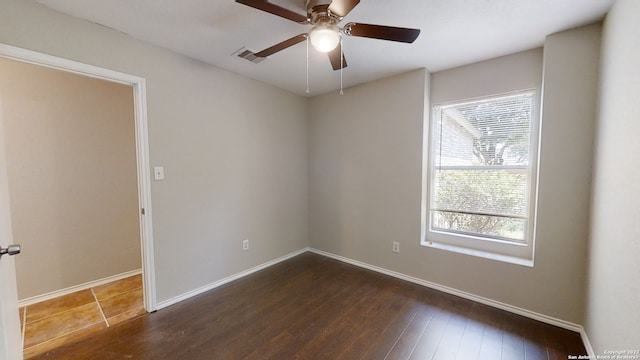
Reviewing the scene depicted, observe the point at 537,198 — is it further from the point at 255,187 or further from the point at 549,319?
the point at 255,187

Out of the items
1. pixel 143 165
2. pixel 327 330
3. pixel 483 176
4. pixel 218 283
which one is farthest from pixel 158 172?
pixel 483 176

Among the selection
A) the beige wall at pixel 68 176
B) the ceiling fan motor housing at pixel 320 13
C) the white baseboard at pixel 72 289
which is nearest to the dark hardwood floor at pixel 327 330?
the white baseboard at pixel 72 289

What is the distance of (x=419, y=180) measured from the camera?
2730mm

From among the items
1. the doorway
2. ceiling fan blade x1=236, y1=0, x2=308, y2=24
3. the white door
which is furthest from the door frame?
ceiling fan blade x1=236, y1=0, x2=308, y2=24

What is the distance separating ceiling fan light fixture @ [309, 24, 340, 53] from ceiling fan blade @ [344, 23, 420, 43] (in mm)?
76

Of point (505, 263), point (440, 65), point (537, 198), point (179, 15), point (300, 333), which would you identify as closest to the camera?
point (179, 15)

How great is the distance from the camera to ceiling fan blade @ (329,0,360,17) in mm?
1332

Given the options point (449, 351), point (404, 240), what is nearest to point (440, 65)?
point (404, 240)

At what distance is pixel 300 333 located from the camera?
6.47 feet

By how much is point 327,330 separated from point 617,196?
6.91 feet

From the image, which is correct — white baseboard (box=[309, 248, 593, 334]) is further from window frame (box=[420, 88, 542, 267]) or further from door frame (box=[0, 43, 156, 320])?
door frame (box=[0, 43, 156, 320])

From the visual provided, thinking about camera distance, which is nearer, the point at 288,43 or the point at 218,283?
the point at 288,43

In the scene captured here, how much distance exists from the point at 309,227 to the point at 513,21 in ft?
10.7

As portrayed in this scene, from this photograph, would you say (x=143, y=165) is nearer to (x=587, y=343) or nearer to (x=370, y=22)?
(x=370, y=22)
